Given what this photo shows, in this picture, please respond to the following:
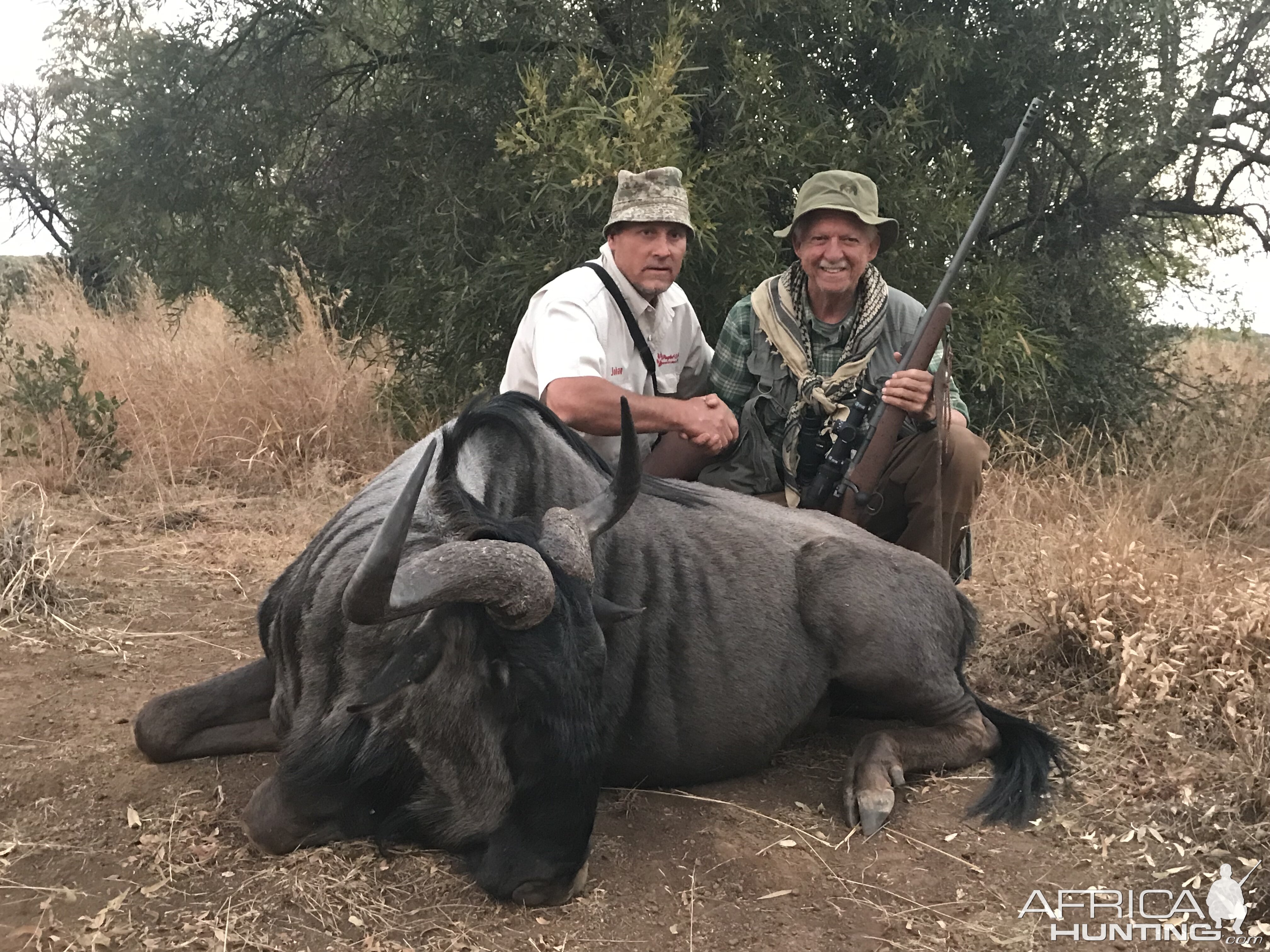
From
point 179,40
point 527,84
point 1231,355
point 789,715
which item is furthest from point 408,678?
point 1231,355

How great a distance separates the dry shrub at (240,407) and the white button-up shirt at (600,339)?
8.64 ft

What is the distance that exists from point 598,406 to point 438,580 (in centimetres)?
167

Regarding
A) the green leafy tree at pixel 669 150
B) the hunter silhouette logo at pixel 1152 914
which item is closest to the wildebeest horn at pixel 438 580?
the hunter silhouette logo at pixel 1152 914

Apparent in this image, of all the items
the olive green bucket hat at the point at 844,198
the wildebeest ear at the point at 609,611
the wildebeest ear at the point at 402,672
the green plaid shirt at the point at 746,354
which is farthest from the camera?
the green plaid shirt at the point at 746,354

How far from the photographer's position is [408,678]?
2.39 m

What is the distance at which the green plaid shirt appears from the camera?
4582 mm

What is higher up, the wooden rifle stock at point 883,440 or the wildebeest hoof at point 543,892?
the wooden rifle stock at point 883,440

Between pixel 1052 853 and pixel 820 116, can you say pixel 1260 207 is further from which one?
pixel 1052 853

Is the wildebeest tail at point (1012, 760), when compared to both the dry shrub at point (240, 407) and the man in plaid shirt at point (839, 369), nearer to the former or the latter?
the man in plaid shirt at point (839, 369)

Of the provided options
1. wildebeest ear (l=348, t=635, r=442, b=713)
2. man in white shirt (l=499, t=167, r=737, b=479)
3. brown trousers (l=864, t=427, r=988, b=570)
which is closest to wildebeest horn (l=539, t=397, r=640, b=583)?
wildebeest ear (l=348, t=635, r=442, b=713)

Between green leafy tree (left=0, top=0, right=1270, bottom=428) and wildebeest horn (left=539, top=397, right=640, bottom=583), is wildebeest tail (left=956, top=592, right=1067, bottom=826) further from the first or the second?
green leafy tree (left=0, top=0, right=1270, bottom=428)

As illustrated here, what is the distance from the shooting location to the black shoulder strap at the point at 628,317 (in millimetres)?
4328

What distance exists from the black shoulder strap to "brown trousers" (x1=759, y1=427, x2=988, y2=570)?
0.69m

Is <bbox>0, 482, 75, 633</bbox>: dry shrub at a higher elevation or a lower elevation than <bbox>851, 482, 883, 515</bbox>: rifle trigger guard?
lower
